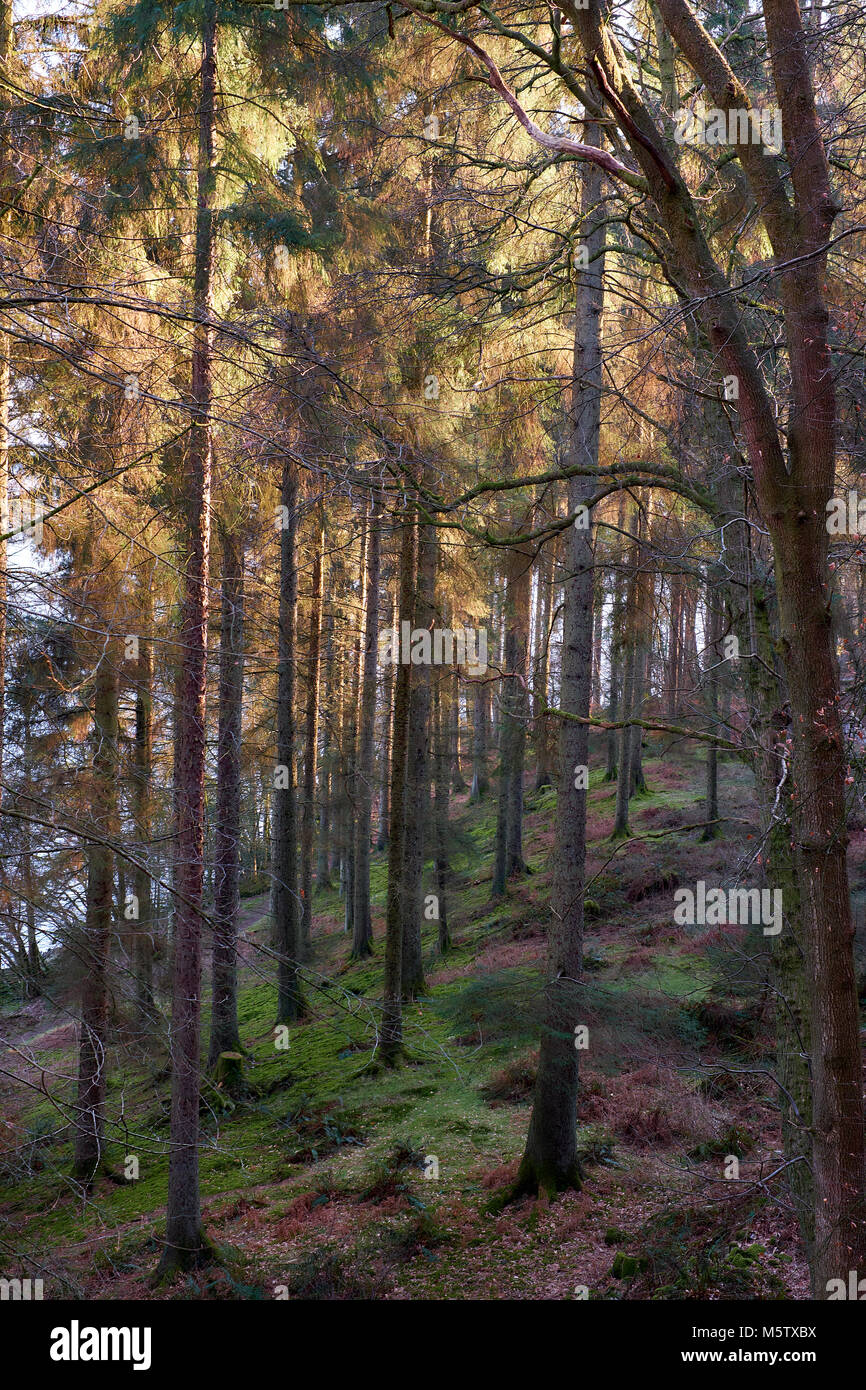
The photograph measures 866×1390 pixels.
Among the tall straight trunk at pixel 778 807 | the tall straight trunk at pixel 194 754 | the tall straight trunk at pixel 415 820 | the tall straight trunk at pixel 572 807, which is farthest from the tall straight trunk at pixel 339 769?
the tall straight trunk at pixel 778 807

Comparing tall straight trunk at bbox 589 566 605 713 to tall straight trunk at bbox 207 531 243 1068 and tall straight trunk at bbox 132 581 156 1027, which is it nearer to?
tall straight trunk at bbox 207 531 243 1068

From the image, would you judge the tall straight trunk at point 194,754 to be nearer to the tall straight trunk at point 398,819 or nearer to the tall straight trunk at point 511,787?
the tall straight trunk at point 398,819

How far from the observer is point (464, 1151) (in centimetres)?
995

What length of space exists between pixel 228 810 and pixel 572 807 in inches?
137

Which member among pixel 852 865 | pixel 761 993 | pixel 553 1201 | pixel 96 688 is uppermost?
pixel 96 688

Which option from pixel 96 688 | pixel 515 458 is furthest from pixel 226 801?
pixel 515 458

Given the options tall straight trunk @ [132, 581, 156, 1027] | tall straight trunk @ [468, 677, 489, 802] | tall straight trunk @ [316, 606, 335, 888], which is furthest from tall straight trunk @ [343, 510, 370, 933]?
tall straight trunk @ [468, 677, 489, 802]

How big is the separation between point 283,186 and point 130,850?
7.68 m

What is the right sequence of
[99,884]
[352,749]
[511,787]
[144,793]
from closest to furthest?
[144,793], [99,884], [511,787], [352,749]

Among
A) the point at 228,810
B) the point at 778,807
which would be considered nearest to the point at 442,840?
the point at 228,810

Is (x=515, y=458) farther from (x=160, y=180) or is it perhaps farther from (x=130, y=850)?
(x=130, y=850)

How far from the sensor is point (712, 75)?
4.02 metres

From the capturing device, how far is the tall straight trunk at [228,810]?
737 centimetres

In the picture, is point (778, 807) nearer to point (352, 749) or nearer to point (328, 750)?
point (352, 749)
